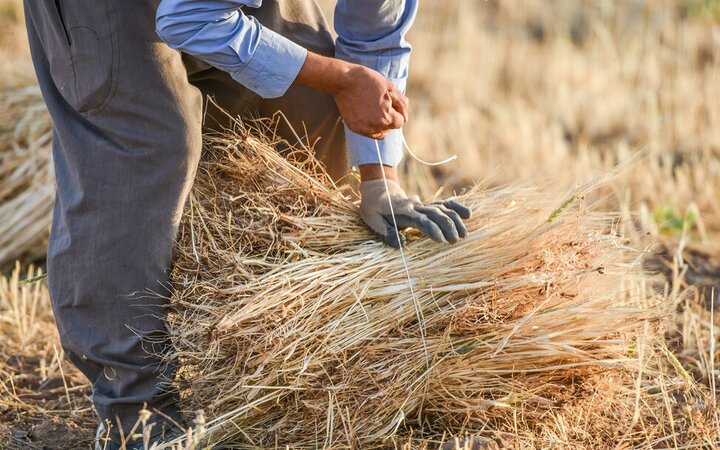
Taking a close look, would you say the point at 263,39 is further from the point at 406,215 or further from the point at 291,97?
the point at 406,215

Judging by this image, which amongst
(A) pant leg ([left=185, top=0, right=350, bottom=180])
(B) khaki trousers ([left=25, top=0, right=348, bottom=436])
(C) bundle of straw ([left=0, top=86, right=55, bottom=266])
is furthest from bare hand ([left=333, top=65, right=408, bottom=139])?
(C) bundle of straw ([left=0, top=86, right=55, bottom=266])

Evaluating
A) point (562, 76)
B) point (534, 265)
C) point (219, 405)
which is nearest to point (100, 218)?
point (219, 405)

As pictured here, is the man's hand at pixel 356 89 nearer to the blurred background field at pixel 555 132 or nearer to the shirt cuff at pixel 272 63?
the shirt cuff at pixel 272 63

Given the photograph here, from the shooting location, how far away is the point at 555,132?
5.16 metres

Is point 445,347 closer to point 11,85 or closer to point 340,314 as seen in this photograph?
point 340,314

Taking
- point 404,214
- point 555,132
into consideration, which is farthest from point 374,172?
point 555,132

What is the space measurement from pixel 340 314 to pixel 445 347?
258 mm

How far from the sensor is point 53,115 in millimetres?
2334

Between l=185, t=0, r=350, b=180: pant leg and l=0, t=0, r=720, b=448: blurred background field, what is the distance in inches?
21.4

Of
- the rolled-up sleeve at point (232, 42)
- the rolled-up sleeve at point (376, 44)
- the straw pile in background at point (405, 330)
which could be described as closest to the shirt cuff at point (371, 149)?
the rolled-up sleeve at point (376, 44)

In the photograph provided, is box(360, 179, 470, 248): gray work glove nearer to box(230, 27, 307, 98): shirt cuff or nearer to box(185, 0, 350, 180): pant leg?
box(185, 0, 350, 180): pant leg

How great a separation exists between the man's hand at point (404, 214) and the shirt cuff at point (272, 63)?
1.28 ft

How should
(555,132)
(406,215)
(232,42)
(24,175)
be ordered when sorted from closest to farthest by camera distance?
(232,42), (406,215), (24,175), (555,132)

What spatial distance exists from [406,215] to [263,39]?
0.54 meters
